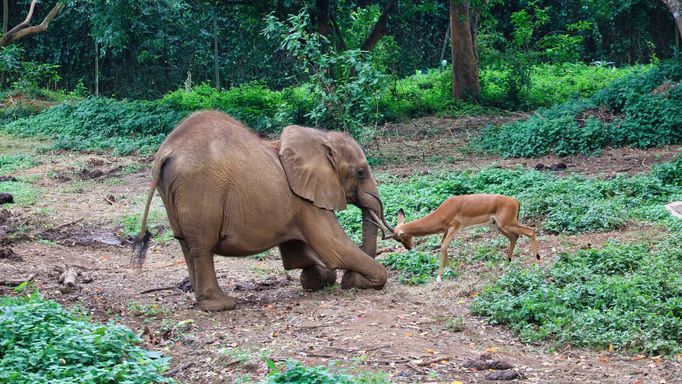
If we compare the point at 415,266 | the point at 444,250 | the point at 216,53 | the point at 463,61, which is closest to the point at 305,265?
the point at 415,266

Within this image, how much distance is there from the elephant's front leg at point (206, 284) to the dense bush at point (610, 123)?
975 centimetres

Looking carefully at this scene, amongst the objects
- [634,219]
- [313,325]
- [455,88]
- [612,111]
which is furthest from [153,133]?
[313,325]

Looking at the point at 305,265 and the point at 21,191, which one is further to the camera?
the point at 21,191

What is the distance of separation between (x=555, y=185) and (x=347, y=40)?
1200 cm

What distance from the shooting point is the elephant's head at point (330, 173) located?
32.7 feet

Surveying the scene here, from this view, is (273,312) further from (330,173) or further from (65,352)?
(65,352)

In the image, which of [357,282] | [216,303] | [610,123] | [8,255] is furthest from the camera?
[610,123]

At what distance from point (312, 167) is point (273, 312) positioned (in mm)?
1552

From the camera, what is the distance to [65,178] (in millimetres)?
18594

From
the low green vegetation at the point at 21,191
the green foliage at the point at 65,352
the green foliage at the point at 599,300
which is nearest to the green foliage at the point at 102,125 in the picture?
the low green vegetation at the point at 21,191

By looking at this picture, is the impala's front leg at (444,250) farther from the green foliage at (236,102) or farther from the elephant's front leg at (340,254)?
the green foliage at (236,102)

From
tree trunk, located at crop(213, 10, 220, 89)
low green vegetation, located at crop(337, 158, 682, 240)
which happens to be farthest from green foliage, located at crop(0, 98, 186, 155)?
low green vegetation, located at crop(337, 158, 682, 240)

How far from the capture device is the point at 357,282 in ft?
33.2

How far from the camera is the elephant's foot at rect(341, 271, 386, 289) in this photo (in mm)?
10094
